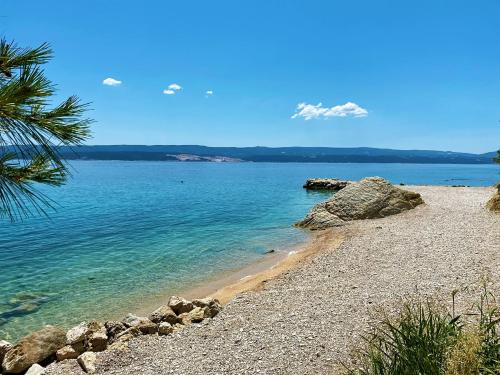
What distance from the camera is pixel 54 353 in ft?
31.9

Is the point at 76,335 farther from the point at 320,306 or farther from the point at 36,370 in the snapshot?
the point at 320,306

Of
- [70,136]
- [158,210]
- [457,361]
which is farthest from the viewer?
[158,210]

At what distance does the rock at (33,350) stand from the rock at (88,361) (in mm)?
1252

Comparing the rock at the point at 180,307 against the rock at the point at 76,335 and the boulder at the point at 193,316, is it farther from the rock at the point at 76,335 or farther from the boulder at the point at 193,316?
the rock at the point at 76,335

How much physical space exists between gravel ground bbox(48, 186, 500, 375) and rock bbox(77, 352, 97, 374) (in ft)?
0.50

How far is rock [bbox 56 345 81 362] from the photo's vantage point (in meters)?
9.44

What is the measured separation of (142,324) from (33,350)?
2.61 meters

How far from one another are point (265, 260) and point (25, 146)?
653 inches

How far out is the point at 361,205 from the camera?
28516 mm

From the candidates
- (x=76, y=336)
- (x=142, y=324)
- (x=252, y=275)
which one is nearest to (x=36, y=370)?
(x=76, y=336)

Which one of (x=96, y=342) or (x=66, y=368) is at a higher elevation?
(x=96, y=342)

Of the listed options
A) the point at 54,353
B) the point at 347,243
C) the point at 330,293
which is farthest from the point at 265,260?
the point at 54,353

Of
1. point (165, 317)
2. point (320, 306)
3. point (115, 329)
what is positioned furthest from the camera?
point (165, 317)

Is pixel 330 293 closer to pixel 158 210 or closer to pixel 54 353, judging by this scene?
pixel 54 353
